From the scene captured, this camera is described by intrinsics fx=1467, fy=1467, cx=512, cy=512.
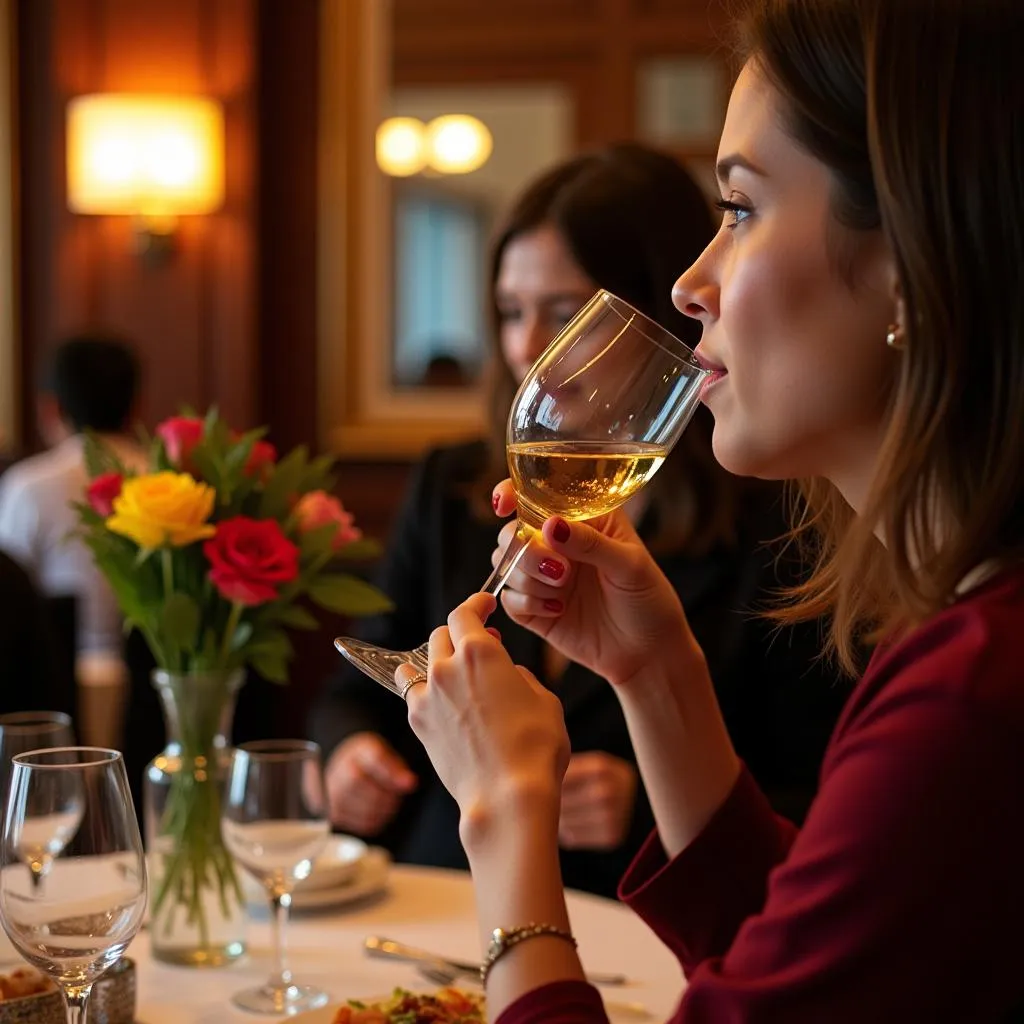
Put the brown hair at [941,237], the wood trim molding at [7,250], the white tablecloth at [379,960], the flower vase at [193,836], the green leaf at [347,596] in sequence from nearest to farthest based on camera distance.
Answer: the brown hair at [941,237]
the white tablecloth at [379,960]
the flower vase at [193,836]
the green leaf at [347,596]
the wood trim molding at [7,250]

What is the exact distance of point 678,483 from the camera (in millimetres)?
2146

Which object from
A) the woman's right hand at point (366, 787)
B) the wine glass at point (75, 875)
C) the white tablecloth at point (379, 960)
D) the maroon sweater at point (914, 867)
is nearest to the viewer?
the maroon sweater at point (914, 867)

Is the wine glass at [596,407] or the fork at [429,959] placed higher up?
the wine glass at [596,407]

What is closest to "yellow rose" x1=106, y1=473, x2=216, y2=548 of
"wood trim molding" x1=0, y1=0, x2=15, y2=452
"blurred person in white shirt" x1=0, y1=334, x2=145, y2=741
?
"blurred person in white shirt" x1=0, y1=334, x2=145, y2=741

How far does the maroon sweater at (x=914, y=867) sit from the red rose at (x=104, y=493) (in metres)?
0.86

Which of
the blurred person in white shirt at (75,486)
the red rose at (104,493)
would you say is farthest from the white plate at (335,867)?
the blurred person in white shirt at (75,486)

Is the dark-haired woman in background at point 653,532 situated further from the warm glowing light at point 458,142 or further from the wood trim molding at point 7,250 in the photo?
the wood trim molding at point 7,250

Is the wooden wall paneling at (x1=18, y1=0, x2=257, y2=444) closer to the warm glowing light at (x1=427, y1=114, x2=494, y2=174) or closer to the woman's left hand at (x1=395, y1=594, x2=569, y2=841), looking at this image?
the warm glowing light at (x1=427, y1=114, x2=494, y2=174)

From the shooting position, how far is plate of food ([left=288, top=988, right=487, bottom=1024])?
113 cm

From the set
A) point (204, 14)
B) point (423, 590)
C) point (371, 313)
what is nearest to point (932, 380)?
point (423, 590)

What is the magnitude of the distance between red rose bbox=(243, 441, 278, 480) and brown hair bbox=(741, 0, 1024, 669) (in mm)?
765

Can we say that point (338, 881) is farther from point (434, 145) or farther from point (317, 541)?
point (434, 145)

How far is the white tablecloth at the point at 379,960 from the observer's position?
4.42 feet

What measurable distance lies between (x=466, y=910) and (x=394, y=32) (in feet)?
10.8
